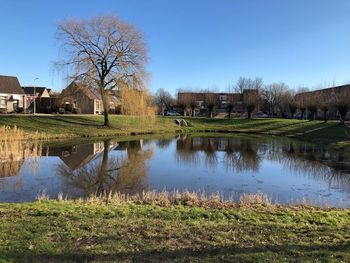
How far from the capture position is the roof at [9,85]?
52500 millimetres

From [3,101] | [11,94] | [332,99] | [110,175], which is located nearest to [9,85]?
[11,94]

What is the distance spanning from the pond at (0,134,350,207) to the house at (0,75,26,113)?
3311 centimetres

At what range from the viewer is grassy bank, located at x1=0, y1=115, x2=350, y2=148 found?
31.8 m

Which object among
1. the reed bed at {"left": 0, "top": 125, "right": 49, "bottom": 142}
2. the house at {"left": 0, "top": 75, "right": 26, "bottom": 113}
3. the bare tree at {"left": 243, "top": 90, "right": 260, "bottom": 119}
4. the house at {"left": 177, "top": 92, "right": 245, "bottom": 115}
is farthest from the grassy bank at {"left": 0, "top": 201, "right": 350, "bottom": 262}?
the house at {"left": 177, "top": 92, "right": 245, "bottom": 115}

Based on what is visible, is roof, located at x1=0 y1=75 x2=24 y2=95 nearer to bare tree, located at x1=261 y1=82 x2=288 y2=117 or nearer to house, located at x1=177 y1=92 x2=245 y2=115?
house, located at x1=177 y1=92 x2=245 y2=115

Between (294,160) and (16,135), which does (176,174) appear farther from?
(16,135)

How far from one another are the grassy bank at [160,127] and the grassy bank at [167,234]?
16940 millimetres

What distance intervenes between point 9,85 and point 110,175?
148 feet

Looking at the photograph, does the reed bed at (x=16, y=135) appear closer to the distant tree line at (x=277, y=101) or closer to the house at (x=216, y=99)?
the distant tree line at (x=277, y=101)

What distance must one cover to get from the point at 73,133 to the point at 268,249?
28.9 metres

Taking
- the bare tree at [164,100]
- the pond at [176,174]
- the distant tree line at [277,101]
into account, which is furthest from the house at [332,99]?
Answer: the bare tree at [164,100]

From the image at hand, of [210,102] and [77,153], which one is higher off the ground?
[210,102]

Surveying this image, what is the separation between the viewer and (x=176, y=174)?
15.6 metres

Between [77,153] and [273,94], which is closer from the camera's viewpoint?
[77,153]
